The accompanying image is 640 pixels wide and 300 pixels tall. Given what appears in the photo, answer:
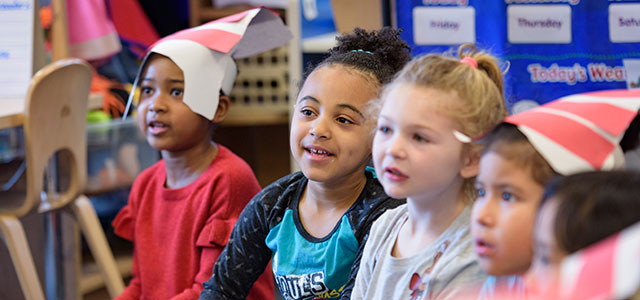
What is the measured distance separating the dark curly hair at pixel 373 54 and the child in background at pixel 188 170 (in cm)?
35

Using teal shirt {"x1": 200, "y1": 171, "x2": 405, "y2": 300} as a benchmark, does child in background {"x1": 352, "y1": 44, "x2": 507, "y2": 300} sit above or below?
above

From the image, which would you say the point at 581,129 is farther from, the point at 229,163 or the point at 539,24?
the point at 539,24

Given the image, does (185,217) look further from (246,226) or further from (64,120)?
(64,120)

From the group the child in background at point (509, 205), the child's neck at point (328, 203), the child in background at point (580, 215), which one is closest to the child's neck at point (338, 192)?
the child's neck at point (328, 203)

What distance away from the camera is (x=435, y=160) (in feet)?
3.39

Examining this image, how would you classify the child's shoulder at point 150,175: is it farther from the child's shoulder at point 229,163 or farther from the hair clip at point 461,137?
the hair clip at point 461,137

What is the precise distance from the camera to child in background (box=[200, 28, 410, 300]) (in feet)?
4.32

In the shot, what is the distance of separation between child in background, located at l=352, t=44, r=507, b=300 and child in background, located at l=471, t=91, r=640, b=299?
0.29ft

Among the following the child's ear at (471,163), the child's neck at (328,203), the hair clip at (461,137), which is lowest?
the child's neck at (328,203)

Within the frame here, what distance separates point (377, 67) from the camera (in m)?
1.37

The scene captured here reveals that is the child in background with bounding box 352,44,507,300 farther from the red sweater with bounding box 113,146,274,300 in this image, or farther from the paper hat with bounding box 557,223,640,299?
the red sweater with bounding box 113,146,274,300

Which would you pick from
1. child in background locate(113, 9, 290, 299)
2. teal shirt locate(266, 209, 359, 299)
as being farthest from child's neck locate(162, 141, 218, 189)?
teal shirt locate(266, 209, 359, 299)

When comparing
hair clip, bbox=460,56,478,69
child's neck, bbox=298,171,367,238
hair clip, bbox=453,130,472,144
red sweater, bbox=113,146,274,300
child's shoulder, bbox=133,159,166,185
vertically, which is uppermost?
hair clip, bbox=460,56,478,69

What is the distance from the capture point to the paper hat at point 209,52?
167 centimetres
